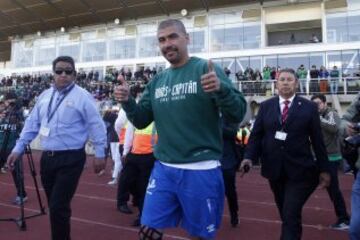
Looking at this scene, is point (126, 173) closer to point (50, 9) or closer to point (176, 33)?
point (176, 33)

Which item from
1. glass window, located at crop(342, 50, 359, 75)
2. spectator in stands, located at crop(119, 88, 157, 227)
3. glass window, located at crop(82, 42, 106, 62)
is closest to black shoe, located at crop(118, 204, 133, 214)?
spectator in stands, located at crop(119, 88, 157, 227)

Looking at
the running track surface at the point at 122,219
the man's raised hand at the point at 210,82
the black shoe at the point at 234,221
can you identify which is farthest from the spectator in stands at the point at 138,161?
the man's raised hand at the point at 210,82

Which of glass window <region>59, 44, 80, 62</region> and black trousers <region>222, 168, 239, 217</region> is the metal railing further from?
glass window <region>59, 44, 80, 62</region>

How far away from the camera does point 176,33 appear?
2.80 metres

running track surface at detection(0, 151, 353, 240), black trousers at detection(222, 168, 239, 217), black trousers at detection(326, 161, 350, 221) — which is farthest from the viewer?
black trousers at detection(222, 168, 239, 217)

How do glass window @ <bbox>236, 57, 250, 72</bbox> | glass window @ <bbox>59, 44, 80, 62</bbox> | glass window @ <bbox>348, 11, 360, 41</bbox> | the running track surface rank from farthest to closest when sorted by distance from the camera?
1. glass window @ <bbox>59, 44, 80, 62</bbox>
2. glass window @ <bbox>236, 57, 250, 72</bbox>
3. glass window @ <bbox>348, 11, 360, 41</bbox>
4. the running track surface

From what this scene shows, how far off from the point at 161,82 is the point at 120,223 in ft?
11.0

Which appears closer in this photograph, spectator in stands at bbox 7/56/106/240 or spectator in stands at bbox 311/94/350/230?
spectator in stands at bbox 7/56/106/240

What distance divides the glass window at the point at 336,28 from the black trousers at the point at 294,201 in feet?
79.6

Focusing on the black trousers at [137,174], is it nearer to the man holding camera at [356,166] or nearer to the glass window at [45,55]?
the man holding camera at [356,166]

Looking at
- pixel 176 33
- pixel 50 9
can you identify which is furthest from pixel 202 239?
pixel 50 9

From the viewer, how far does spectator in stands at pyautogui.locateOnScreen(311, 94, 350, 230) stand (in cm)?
550

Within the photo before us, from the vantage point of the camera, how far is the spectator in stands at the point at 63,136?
12.8ft

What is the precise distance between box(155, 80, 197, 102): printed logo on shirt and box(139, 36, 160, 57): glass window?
96.8 feet
